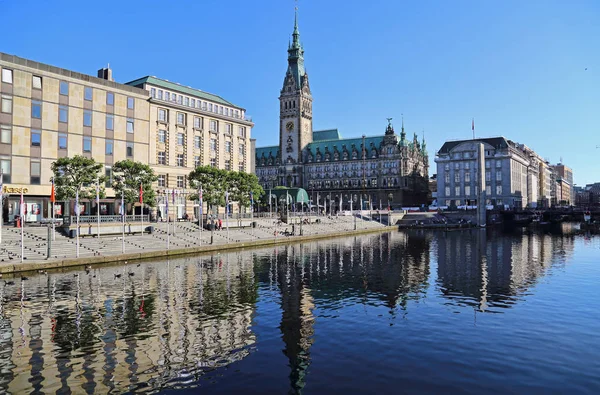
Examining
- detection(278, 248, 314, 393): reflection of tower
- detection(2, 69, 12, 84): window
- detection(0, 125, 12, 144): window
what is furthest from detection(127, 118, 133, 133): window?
detection(278, 248, 314, 393): reflection of tower

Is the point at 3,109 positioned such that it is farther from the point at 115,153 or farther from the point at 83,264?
the point at 83,264

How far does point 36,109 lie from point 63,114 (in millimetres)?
4451

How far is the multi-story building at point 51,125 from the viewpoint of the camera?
70.2 metres

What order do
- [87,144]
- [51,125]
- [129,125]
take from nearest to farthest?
[51,125] → [87,144] → [129,125]

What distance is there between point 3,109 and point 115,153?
19.8 m

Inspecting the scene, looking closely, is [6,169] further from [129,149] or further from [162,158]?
[162,158]

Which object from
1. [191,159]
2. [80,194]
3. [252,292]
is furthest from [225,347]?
[191,159]

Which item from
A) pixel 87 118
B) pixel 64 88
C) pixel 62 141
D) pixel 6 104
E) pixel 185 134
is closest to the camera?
pixel 6 104

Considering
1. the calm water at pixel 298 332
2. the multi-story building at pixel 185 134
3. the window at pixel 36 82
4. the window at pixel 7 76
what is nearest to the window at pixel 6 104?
the window at pixel 7 76

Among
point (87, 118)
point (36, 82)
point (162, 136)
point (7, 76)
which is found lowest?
point (162, 136)

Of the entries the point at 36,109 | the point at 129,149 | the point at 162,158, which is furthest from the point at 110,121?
the point at 162,158

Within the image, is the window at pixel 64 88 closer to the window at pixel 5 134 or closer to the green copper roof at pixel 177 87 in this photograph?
the window at pixel 5 134

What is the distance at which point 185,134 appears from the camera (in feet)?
Answer: 334

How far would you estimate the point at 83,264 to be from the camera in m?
48.8
